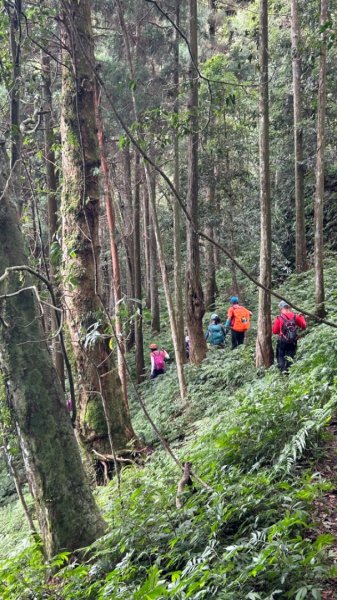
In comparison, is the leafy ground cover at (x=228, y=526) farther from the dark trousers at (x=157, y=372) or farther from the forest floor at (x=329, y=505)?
the dark trousers at (x=157, y=372)

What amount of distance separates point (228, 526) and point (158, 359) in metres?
11.8

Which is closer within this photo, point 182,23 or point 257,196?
point 182,23

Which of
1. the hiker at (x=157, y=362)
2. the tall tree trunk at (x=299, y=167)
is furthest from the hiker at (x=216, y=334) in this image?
the tall tree trunk at (x=299, y=167)

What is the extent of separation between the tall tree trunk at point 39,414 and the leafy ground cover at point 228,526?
0.95 feet

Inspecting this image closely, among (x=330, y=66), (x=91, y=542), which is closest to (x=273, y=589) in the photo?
(x=91, y=542)

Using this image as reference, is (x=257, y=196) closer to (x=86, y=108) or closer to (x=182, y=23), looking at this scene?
(x=182, y=23)

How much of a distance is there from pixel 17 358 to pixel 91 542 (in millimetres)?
1731

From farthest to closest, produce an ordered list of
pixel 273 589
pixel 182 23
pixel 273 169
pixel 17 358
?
pixel 273 169
pixel 182 23
pixel 17 358
pixel 273 589

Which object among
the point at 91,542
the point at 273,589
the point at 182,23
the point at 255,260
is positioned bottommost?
the point at 91,542

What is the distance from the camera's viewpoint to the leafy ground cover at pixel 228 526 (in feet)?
10.7

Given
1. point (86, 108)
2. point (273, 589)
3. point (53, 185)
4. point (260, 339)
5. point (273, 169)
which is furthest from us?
point (273, 169)

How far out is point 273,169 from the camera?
23.4 meters

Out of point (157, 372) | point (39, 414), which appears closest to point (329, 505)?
point (39, 414)

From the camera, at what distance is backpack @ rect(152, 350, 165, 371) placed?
15.8 metres
